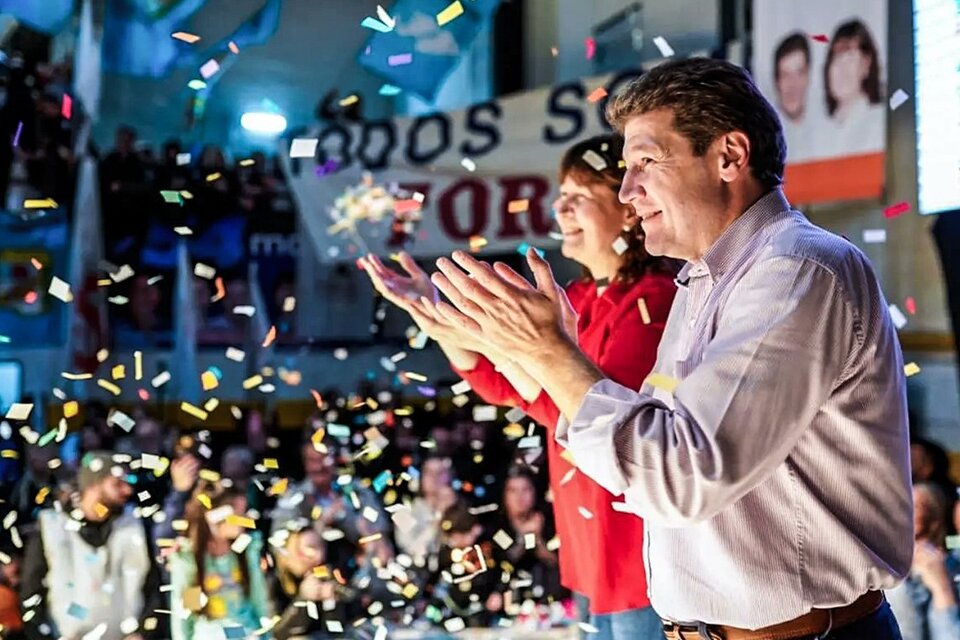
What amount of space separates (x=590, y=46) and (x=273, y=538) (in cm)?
269

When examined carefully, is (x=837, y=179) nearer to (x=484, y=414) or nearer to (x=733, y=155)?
(x=484, y=414)

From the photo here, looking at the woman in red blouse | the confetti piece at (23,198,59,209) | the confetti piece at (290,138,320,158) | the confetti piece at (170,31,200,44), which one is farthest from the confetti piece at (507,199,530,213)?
the woman in red blouse

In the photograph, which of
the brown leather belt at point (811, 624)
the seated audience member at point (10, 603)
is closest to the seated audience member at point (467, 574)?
the seated audience member at point (10, 603)

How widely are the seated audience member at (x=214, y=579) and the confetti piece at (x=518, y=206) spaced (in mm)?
1731

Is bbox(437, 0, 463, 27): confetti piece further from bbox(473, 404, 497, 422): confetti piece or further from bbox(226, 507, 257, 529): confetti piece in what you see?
bbox(226, 507, 257, 529): confetti piece

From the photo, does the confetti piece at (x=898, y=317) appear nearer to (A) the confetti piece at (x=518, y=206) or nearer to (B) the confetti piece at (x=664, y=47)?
(B) the confetti piece at (x=664, y=47)

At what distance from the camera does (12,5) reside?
529 centimetres

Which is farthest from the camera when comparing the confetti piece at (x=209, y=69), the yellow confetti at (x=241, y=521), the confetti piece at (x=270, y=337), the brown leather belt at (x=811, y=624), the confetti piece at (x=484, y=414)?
the confetti piece at (x=209, y=69)

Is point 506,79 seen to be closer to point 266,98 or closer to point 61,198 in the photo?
point 266,98

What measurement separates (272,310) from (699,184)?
471 centimetres

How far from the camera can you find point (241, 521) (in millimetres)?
4004

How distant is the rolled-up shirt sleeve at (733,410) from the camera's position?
102 centimetres

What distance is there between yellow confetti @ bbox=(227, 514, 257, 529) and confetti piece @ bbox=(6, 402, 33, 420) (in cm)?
151

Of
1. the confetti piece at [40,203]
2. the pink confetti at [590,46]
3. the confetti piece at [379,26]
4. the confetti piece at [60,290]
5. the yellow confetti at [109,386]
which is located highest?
the confetti piece at [379,26]
